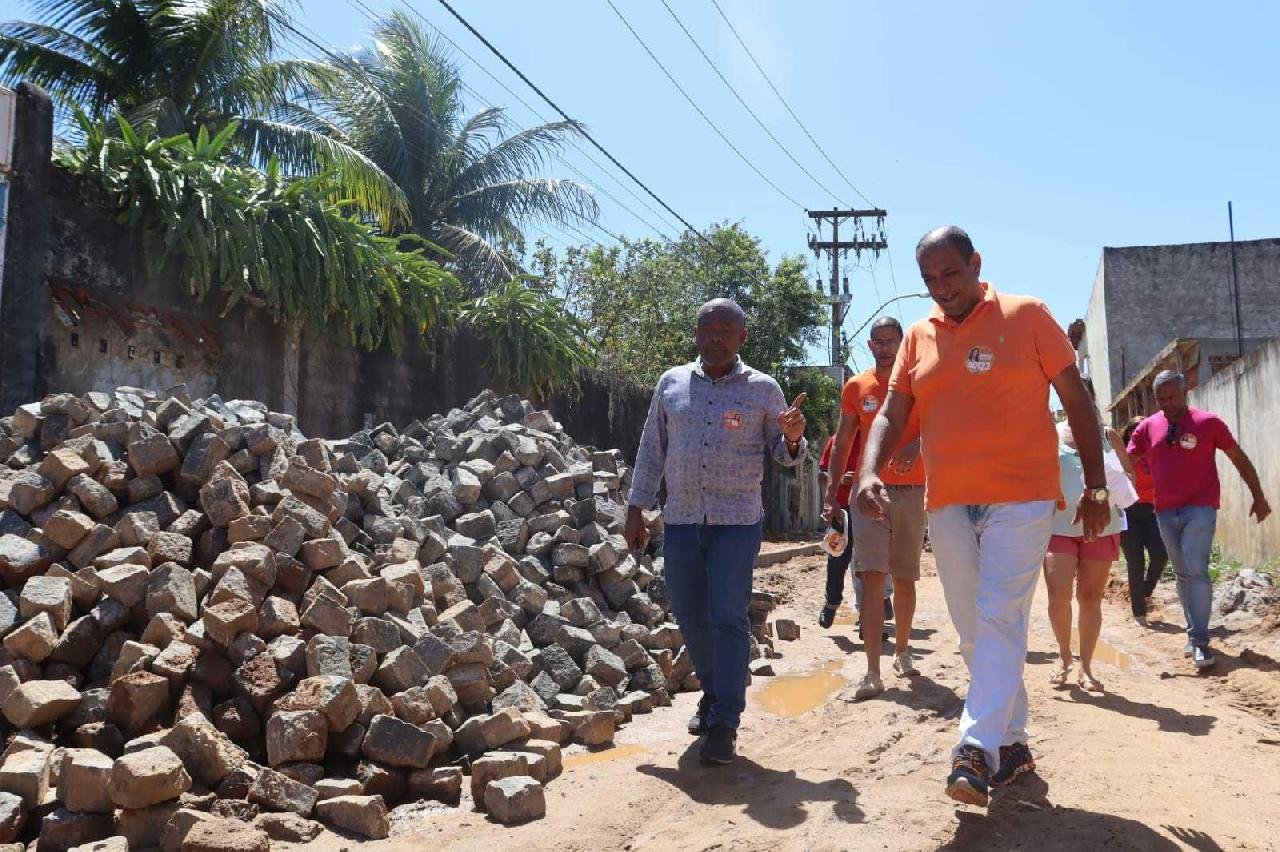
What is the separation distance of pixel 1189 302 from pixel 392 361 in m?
22.0

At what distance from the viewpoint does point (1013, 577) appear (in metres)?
3.33

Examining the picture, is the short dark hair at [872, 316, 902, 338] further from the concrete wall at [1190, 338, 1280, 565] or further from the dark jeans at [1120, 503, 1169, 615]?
the concrete wall at [1190, 338, 1280, 565]

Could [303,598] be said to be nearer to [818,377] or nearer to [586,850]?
[586,850]

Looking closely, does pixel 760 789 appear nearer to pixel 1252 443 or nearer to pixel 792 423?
pixel 792 423

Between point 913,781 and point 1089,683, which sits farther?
point 1089,683

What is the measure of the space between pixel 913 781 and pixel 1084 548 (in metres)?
2.26

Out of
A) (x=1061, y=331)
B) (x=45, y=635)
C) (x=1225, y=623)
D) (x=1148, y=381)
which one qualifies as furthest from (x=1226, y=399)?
(x=45, y=635)

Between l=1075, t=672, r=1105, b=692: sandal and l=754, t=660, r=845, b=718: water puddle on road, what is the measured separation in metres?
1.32

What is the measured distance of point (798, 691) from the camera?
609 centimetres

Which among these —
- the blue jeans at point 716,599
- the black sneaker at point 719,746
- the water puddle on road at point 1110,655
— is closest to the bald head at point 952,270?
the blue jeans at point 716,599

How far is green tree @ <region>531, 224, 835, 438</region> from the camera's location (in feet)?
76.2

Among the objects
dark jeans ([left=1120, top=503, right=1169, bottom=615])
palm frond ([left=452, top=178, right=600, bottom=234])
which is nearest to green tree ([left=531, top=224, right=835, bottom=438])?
palm frond ([left=452, top=178, right=600, bottom=234])

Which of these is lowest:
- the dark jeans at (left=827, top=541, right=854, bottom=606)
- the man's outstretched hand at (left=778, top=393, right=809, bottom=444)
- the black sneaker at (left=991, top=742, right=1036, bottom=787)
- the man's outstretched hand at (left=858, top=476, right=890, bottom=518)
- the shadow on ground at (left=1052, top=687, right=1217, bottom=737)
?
A: the shadow on ground at (left=1052, top=687, right=1217, bottom=737)

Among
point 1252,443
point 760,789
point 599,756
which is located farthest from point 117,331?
point 1252,443
